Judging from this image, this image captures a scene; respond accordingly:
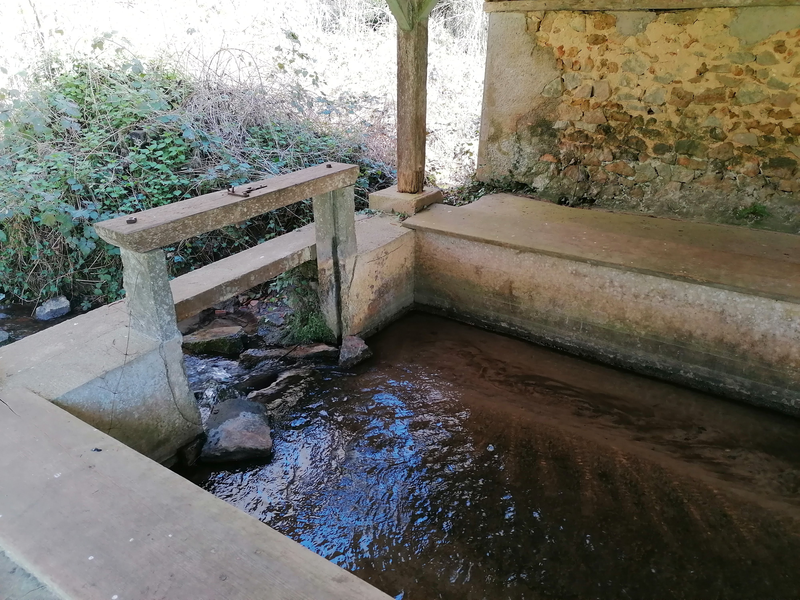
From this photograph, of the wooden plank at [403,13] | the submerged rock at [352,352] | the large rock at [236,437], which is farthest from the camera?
the wooden plank at [403,13]

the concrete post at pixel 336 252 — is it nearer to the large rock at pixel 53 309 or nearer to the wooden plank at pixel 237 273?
the wooden plank at pixel 237 273

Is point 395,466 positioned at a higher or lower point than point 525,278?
lower

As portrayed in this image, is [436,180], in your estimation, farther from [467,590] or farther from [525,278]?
[467,590]

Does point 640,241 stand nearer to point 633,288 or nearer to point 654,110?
point 633,288

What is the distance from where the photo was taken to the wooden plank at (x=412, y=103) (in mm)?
4301

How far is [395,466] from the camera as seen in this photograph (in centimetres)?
295

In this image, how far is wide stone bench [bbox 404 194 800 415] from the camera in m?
3.40

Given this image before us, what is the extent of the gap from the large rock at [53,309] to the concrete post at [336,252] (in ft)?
7.74

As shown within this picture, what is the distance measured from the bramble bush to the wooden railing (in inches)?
58.4

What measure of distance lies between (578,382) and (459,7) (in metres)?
8.62

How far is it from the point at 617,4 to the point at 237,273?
3884 mm

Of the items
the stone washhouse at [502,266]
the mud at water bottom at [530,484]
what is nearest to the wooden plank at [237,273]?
the stone washhouse at [502,266]

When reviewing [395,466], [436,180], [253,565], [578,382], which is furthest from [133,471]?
[436,180]

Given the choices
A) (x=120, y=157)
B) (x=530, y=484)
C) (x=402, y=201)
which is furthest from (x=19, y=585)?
(x=120, y=157)
